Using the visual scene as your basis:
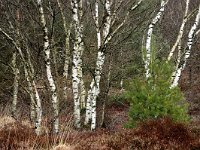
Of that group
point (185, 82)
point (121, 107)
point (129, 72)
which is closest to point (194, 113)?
point (121, 107)

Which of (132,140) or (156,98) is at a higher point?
(156,98)

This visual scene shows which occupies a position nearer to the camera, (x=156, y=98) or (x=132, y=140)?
(x=132, y=140)

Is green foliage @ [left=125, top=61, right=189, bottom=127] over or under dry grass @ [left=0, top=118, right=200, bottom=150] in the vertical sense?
over

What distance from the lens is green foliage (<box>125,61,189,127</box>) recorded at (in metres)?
9.63

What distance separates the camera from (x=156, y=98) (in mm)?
9578

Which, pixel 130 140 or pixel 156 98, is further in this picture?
pixel 156 98

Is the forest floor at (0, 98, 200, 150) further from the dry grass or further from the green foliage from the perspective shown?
the green foliage

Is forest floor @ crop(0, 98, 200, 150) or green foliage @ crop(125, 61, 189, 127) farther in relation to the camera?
green foliage @ crop(125, 61, 189, 127)

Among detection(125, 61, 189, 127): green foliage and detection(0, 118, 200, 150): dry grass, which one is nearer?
detection(0, 118, 200, 150): dry grass

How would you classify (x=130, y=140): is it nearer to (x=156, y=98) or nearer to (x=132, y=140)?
(x=132, y=140)

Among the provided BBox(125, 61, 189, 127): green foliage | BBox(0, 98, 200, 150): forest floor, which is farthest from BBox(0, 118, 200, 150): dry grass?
BBox(125, 61, 189, 127): green foliage

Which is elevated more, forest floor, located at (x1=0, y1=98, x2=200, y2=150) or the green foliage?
the green foliage

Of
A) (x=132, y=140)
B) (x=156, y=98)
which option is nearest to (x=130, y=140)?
(x=132, y=140)

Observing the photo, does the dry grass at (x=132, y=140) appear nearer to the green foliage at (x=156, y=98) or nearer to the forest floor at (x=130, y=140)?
the forest floor at (x=130, y=140)
